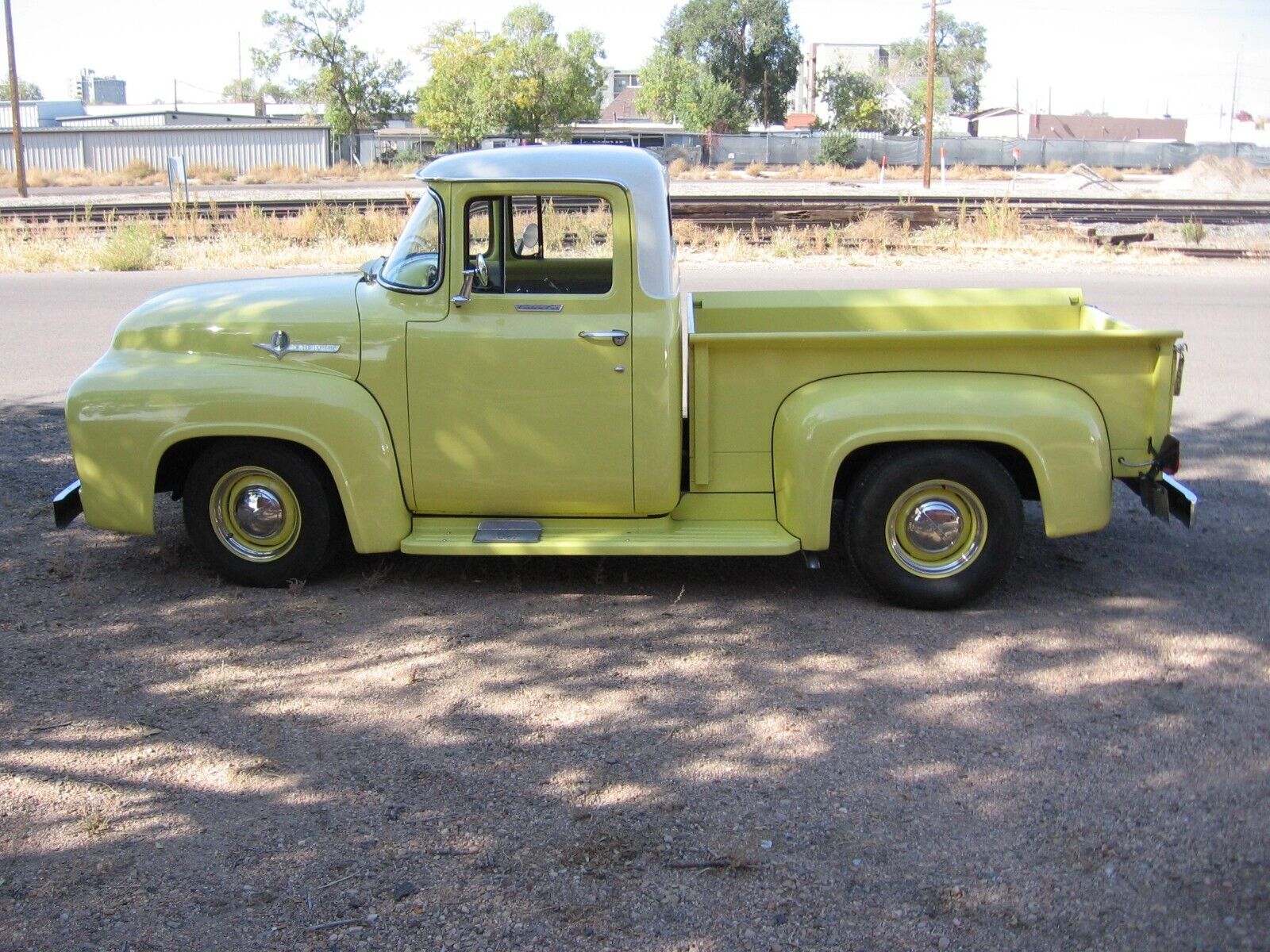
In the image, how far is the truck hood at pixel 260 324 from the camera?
526cm

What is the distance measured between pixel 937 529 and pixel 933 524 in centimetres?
3

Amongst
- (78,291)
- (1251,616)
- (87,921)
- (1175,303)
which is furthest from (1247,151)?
(87,921)

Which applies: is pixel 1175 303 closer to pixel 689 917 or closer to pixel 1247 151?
pixel 689 917

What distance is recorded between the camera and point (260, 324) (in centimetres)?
534

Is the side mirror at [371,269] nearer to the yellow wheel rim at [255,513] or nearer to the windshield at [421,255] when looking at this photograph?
the windshield at [421,255]

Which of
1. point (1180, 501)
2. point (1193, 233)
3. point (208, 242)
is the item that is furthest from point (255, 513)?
point (1193, 233)

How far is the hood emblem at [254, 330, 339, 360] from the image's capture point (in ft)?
17.3

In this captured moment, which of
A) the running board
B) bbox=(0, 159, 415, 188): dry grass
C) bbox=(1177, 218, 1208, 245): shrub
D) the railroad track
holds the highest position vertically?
bbox=(0, 159, 415, 188): dry grass

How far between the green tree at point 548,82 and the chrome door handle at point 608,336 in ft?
181

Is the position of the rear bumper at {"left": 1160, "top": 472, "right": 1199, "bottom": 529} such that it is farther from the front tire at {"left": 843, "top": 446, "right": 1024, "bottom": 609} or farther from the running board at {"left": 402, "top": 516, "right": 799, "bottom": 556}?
the running board at {"left": 402, "top": 516, "right": 799, "bottom": 556}

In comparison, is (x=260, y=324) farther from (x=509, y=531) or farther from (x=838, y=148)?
(x=838, y=148)

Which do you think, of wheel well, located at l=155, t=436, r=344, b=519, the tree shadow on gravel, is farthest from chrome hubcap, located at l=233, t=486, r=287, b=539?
the tree shadow on gravel

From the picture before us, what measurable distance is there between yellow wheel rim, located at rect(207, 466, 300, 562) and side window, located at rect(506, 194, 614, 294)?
1.38m

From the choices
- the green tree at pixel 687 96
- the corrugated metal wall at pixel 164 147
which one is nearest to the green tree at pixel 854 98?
the green tree at pixel 687 96
